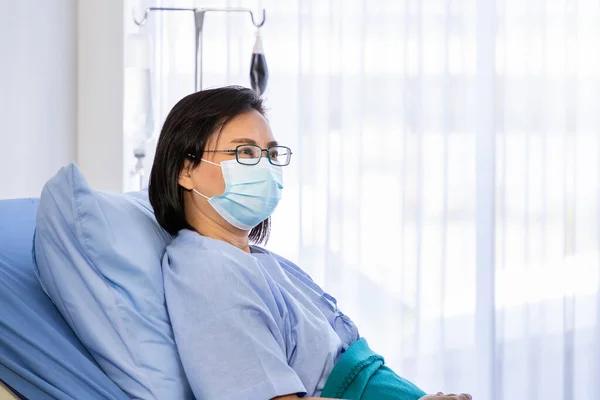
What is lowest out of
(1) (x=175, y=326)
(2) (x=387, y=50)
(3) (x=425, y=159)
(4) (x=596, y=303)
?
(4) (x=596, y=303)

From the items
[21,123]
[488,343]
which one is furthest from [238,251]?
[488,343]

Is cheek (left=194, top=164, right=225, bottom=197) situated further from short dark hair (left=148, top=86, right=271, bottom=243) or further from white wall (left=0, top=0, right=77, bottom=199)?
white wall (left=0, top=0, right=77, bottom=199)

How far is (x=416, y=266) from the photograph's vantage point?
3.00 meters

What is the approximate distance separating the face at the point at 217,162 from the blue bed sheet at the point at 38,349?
0.35 meters

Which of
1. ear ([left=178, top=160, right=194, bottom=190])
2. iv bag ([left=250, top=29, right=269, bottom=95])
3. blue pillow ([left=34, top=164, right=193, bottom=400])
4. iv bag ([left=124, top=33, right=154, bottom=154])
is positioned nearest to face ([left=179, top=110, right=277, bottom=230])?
ear ([left=178, top=160, right=194, bottom=190])

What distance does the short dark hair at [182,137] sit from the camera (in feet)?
4.38

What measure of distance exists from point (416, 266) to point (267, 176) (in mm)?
1732

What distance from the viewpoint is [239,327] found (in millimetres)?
1097

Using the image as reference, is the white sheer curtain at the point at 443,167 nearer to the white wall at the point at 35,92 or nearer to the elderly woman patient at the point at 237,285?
the white wall at the point at 35,92

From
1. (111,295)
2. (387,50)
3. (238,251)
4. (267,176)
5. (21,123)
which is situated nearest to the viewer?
(111,295)

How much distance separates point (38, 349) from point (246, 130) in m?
0.56

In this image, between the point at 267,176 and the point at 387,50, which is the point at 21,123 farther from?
the point at 387,50

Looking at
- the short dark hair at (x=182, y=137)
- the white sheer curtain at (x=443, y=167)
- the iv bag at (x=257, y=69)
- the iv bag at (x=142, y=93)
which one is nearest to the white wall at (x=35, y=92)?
the iv bag at (x=142, y=93)

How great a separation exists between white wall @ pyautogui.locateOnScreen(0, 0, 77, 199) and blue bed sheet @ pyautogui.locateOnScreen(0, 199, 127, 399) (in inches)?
40.4
